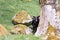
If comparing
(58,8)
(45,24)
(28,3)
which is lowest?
(28,3)

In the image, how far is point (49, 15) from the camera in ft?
26.3

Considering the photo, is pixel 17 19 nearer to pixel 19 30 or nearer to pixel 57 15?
pixel 19 30

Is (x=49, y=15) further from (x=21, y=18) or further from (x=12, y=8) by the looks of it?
(x=12, y=8)

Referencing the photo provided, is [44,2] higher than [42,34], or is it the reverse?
[44,2]

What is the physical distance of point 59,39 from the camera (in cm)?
728

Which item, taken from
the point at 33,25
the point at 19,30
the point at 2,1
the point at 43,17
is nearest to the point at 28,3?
the point at 2,1

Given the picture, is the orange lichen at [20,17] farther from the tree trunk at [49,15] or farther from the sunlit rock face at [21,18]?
the tree trunk at [49,15]

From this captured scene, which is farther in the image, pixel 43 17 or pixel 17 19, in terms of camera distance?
pixel 17 19

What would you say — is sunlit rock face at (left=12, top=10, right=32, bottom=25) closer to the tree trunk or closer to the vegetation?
the vegetation

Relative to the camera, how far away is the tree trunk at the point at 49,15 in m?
7.74

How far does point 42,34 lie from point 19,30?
168 centimetres

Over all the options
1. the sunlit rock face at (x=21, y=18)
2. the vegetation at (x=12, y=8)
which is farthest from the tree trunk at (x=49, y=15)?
the sunlit rock face at (x=21, y=18)

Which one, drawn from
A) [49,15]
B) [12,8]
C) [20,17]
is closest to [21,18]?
[20,17]

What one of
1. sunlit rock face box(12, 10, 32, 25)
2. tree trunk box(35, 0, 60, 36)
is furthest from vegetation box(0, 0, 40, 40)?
tree trunk box(35, 0, 60, 36)
